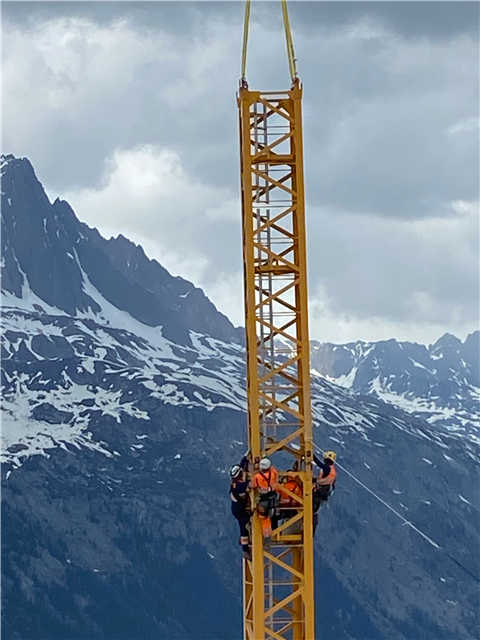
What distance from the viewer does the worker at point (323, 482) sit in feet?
116

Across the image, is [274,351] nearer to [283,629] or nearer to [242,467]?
[242,467]

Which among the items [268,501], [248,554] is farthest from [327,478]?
[248,554]

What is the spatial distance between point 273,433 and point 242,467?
1290 mm

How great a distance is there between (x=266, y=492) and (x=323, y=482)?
1.93 metres

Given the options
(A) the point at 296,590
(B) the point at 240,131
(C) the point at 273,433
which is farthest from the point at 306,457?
(B) the point at 240,131

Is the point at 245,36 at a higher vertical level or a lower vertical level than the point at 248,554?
higher

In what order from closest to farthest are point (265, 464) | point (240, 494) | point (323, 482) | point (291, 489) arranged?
point (265, 464), point (291, 489), point (240, 494), point (323, 482)

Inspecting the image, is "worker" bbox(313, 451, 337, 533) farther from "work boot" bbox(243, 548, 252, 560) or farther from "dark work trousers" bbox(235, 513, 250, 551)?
"work boot" bbox(243, 548, 252, 560)

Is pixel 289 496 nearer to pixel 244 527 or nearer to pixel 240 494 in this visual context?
pixel 240 494

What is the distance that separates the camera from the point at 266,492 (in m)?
34.3

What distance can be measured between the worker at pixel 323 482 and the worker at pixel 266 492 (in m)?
1.36

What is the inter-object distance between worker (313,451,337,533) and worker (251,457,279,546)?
1.36m

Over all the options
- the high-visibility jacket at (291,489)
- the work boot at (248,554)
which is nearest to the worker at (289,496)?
the high-visibility jacket at (291,489)

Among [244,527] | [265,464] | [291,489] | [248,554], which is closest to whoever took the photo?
[265,464]
